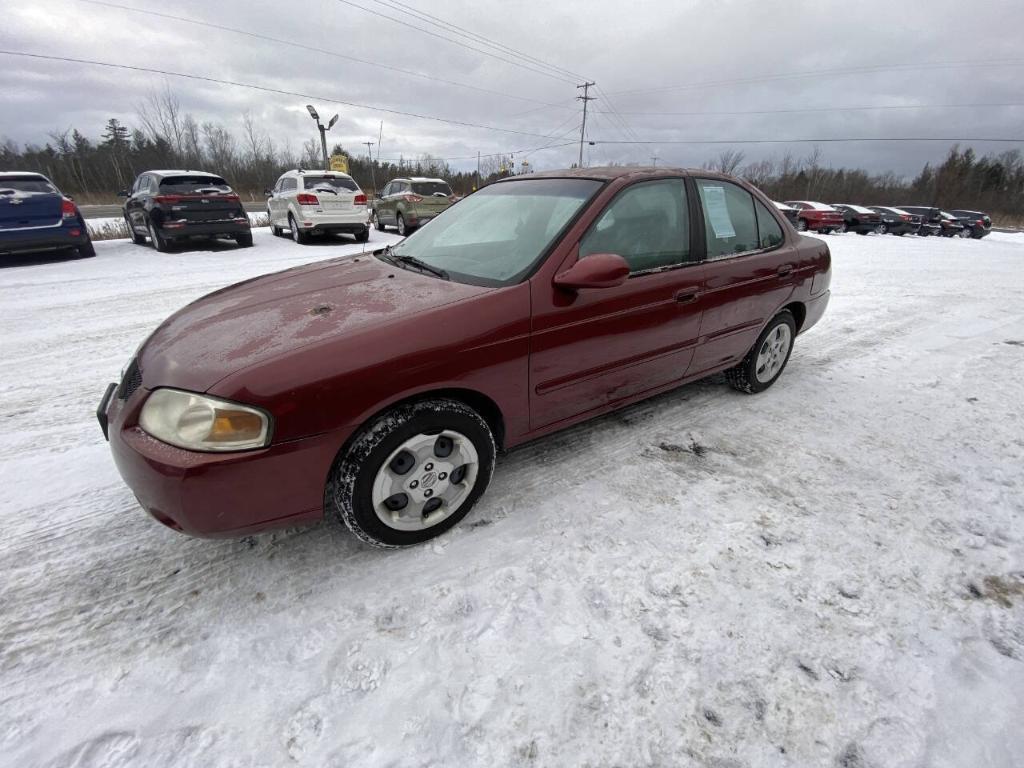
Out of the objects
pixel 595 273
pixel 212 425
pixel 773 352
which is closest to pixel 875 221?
pixel 773 352

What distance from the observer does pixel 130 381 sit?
2.12m

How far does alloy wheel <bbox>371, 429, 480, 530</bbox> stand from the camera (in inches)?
82.5

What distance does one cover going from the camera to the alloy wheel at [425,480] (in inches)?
82.5

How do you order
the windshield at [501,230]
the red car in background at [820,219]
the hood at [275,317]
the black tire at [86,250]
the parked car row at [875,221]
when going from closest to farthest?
1. the hood at [275,317]
2. the windshield at [501,230]
3. the black tire at [86,250]
4. the red car in background at [820,219]
5. the parked car row at [875,221]

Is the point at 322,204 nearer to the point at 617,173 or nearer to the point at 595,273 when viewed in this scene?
the point at 617,173

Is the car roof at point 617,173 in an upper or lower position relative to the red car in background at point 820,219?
upper

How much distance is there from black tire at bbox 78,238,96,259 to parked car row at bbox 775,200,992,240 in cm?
2344

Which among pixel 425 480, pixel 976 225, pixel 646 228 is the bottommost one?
pixel 976 225

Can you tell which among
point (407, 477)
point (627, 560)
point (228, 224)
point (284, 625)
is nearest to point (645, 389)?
point (627, 560)

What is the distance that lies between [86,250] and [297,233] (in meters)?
3.93

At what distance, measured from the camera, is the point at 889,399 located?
3832 mm

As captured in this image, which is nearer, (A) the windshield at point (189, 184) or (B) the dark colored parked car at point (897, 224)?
(A) the windshield at point (189, 184)

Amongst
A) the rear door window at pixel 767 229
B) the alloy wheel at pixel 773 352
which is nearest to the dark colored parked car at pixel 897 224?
the alloy wheel at pixel 773 352

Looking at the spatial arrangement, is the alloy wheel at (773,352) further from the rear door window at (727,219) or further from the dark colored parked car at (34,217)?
the dark colored parked car at (34,217)
